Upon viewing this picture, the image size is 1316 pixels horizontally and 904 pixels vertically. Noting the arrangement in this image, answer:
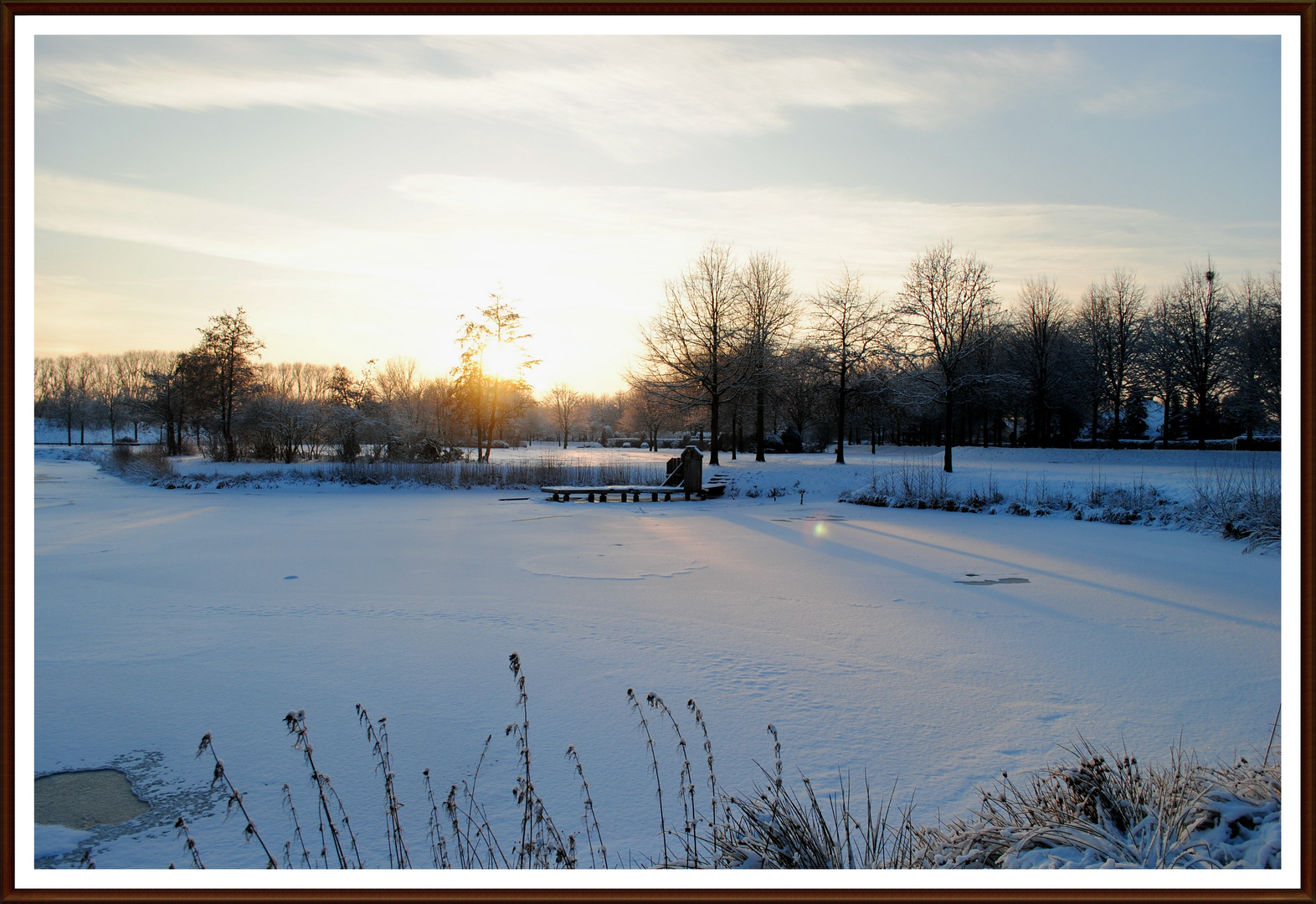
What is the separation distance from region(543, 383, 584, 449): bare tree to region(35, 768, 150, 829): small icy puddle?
73.4 meters

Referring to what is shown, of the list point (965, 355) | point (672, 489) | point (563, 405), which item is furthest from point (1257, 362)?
point (563, 405)

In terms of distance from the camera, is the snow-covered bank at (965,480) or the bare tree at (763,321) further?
the bare tree at (763,321)

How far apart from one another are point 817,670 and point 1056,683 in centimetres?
163

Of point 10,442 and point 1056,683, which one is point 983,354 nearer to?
point 1056,683

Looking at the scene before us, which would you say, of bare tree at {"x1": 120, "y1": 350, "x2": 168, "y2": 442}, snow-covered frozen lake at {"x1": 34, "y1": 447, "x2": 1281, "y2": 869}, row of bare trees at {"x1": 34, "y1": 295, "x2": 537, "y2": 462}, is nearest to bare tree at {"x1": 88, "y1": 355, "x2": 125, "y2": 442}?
bare tree at {"x1": 120, "y1": 350, "x2": 168, "y2": 442}

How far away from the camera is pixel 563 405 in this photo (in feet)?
272

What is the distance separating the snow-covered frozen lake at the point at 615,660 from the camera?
11.9 feet

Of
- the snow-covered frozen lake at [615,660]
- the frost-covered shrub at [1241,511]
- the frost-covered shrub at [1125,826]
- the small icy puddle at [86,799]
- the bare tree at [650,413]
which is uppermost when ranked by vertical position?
the bare tree at [650,413]

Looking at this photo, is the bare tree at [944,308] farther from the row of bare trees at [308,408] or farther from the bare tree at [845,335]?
the row of bare trees at [308,408]

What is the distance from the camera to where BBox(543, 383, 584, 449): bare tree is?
80125 mm

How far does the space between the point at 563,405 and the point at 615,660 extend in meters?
78.6

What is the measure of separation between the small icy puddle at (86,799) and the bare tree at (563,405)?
241 ft

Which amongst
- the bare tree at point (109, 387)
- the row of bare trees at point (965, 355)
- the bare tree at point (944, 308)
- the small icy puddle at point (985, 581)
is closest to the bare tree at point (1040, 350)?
the row of bare trees at point (965, 355)

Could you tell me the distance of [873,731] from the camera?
4.04 m
